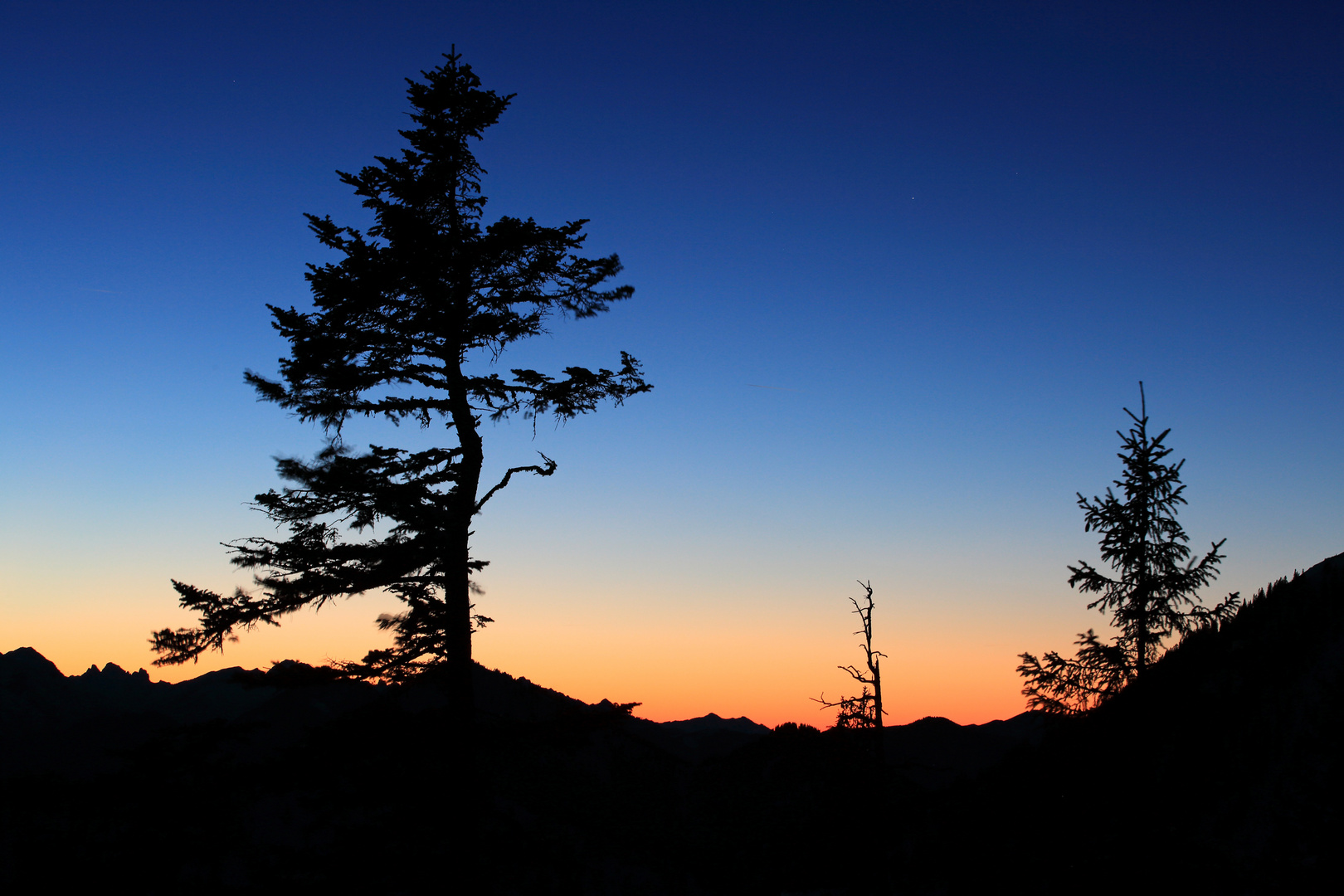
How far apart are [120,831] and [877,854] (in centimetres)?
2110

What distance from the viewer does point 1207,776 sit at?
14469 mm

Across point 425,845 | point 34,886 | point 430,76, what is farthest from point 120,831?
point 430,76

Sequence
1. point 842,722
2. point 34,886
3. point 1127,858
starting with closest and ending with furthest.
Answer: point 34,886
point 1127,858
point 842,722

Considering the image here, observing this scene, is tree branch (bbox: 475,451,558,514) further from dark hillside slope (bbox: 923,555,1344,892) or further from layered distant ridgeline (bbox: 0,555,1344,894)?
dark hillside slope (bbox: 923,555,1344,892)

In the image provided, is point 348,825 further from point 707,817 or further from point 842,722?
point 707,817

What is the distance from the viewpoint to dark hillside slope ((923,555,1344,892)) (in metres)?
12.4

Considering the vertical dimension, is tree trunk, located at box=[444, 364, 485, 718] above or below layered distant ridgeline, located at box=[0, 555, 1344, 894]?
above

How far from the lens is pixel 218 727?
12898 mm

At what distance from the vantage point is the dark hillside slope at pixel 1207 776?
12.4 metres

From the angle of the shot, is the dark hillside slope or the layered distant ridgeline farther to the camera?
the dark hillside slope

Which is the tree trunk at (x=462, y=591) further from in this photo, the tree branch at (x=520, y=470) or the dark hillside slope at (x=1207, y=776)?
the dark hillside slope at (x=1207, y=776)

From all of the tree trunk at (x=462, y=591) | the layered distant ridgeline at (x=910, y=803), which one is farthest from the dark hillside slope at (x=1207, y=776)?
the tree trunk at (x=462, y=591)

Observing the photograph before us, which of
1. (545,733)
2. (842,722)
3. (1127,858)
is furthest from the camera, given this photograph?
(842,722)

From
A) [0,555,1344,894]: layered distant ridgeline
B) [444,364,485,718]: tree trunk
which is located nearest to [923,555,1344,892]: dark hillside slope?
[0,555,1344,894]: layered distant ridgeline
